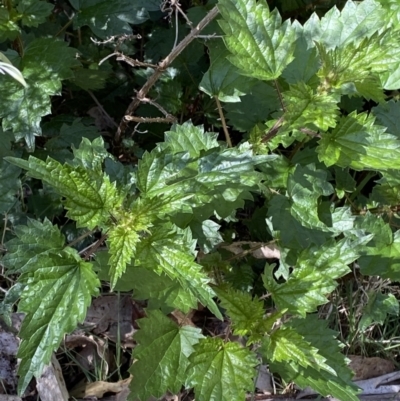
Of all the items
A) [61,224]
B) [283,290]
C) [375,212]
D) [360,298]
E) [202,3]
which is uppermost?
[202,3]

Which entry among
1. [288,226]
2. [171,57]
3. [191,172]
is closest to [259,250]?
[288,226]

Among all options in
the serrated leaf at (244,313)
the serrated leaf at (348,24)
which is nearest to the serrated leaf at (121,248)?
the serrated leaf at (244,313)

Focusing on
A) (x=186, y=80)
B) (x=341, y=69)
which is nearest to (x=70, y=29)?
(x=186, y=80)

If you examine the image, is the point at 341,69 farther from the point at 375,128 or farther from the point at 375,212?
the point at 375,212

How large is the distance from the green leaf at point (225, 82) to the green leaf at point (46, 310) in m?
0.77

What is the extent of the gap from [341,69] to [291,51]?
0.20 metres

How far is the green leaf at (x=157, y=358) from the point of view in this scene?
179 centimetres

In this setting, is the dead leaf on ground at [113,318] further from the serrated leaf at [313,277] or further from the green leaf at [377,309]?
the green leaf at [377,309]

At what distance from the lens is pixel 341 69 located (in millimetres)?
1559

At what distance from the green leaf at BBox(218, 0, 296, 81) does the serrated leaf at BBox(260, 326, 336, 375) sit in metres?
0.78

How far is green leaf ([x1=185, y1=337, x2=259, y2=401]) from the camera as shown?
1.68m

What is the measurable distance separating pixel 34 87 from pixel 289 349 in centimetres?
121

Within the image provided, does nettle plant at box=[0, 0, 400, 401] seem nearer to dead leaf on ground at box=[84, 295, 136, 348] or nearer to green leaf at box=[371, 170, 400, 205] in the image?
green leaf at box=[371, 170, 400, 205]

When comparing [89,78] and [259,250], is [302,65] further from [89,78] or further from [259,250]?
[89,78]
